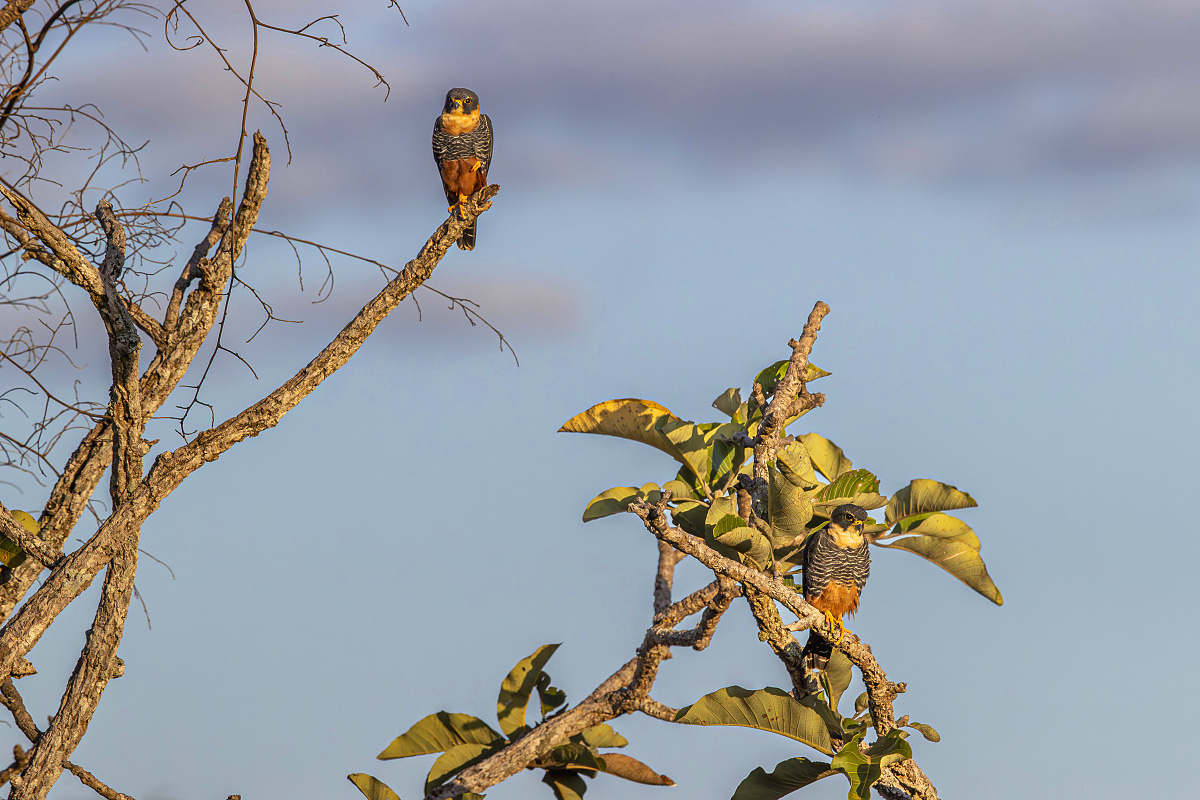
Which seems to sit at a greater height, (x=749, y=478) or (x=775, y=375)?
(x=775, y=375)

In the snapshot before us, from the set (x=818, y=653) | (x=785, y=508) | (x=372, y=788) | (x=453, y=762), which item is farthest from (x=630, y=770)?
(x=785, y=508)

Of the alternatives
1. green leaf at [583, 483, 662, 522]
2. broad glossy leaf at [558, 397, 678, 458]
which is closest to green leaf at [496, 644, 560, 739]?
green leaf at [583, 483, 662, 522]

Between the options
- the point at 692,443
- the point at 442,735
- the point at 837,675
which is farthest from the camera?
the point at 442,735

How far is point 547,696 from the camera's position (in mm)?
6617

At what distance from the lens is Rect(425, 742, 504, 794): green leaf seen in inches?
252

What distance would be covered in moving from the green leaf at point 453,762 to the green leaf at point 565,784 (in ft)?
1.44

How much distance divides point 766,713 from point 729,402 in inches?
79.6

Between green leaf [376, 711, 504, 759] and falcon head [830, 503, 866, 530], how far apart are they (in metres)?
2.46

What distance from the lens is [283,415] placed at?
14.3 feet

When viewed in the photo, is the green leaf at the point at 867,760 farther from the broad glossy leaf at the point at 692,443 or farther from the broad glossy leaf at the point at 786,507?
the broad glossy leaf at the point at 692,443

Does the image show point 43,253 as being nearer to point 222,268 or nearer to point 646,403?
point 222,268

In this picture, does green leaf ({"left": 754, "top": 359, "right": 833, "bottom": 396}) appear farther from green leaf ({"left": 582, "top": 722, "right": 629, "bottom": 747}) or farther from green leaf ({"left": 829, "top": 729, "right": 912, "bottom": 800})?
green leaf ({"left": 582, "top": 722, "right": 629, "bottom": 747})

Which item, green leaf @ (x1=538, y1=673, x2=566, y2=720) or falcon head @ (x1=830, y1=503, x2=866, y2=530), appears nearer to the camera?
falcon head @ (x1=830, y1=503, x2=866, y2=530)

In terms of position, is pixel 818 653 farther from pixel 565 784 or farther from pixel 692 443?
pixel 565 784
